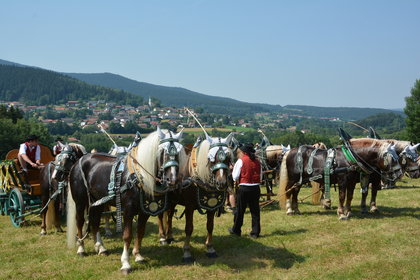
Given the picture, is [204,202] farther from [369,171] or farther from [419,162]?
[419,162]

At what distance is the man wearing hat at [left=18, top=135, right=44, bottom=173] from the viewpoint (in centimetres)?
1027

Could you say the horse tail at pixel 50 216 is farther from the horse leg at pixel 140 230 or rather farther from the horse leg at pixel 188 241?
the horse leg at pixel 188 241

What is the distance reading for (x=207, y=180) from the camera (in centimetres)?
666

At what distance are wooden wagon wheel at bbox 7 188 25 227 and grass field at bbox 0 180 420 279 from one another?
267 mm

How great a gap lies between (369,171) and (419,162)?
5.33 feet

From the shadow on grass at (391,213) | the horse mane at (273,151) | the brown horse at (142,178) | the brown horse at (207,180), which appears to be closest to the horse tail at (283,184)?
the shadow on grass at (391,213)

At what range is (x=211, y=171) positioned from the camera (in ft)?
21.5

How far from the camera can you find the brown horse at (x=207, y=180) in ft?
21.0

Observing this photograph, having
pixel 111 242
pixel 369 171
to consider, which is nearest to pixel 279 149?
pixel 369 171

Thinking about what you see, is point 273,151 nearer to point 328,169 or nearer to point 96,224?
point 328,169

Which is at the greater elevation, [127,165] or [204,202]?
[127,165]

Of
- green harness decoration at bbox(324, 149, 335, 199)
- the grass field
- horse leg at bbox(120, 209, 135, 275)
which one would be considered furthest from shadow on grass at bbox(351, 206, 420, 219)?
horse leg at bbox(120, 209, 135, 275)

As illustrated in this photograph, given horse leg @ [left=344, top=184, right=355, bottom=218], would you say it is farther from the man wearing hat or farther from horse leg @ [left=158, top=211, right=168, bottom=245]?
the man wearing hat

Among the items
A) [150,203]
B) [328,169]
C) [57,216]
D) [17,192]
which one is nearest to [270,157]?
[328,169]
